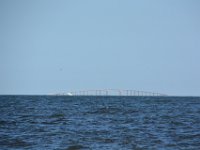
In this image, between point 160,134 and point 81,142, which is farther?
point 160,134

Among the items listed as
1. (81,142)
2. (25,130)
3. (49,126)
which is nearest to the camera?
(81,142)

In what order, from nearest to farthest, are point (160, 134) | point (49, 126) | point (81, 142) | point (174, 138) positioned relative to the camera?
point (81, 142), point (174, 138), point (160, 134), point (49, 126)

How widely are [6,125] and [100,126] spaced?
22.3 ft

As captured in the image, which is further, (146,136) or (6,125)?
(6,125)

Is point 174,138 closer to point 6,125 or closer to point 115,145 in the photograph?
point 115,145

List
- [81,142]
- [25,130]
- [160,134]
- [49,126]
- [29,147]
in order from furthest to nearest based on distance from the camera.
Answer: [49,126], [25,130], [160,134], [81,142], [29,147]

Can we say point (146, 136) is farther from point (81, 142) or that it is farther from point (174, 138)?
point (81, 142)

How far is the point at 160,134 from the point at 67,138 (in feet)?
19.5

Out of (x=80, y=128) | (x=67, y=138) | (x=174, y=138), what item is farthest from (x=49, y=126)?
(x=174, y=138)

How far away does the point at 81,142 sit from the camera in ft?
89.9

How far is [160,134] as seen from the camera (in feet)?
103

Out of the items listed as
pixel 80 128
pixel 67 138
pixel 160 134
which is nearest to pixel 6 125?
pixel 80 128

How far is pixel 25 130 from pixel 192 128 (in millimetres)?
11252

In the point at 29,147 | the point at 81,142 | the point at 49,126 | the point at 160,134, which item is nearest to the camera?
the point at 29,147
